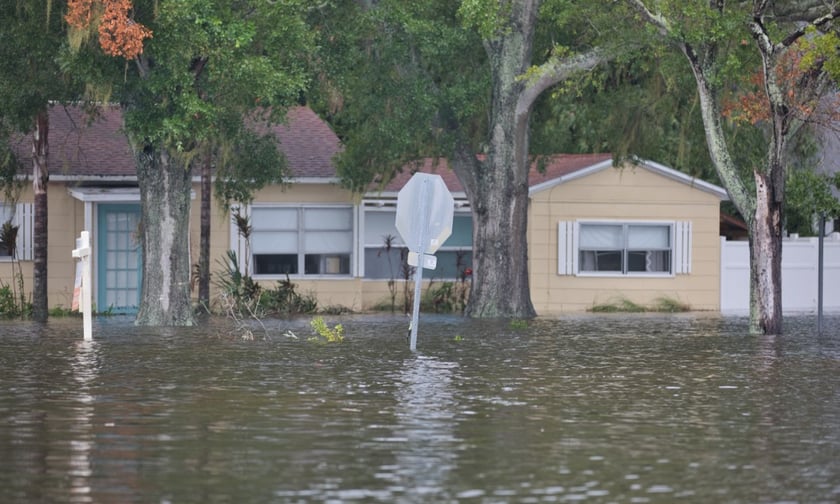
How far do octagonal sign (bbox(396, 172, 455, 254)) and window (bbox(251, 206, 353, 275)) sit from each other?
15261 millimetres

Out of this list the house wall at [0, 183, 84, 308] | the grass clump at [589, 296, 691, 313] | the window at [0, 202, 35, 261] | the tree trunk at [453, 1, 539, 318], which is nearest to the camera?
the tree trunk at [453, 1, 539, 318]

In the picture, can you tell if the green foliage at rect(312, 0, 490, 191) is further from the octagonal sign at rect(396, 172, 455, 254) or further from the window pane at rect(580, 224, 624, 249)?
the octagonal sign at rect(396, 172, 455, 254)

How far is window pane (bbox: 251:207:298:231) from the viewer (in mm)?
40500

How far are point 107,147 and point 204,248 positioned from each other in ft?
12.7

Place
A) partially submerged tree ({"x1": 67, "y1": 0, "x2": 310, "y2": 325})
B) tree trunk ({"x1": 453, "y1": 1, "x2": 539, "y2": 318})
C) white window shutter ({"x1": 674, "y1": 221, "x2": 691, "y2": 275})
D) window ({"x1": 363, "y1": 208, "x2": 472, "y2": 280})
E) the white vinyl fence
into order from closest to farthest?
partially submerged tree ({"x1": 67, "y1": 0, "x2": 310, "y2": 325}) < tree trunk ({"x1": 453, "y1": 1, "x2": 539, "y2": 318}) < window ({"x1": 363, "y1": 208, "x2": 472, "y2": 280}) < white window shutter ({"x1": 674, "y1": 221, "x2": 691, "y2": 275}) < the white vinyl fence

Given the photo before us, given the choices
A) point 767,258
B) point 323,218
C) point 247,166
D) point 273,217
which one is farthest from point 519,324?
point 273,217

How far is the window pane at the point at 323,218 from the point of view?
1604 inches

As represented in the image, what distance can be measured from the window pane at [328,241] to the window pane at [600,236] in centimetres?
584

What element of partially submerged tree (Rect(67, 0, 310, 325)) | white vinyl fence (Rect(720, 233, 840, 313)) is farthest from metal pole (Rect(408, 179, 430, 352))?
white vinyl fence (Rect(720, 233, 840, 313))

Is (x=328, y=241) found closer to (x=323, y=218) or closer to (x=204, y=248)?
(x=323, y=218)

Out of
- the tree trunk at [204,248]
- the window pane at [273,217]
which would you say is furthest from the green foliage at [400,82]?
the tree trunk at [204,248]

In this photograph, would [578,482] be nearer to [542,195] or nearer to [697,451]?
[697,451]

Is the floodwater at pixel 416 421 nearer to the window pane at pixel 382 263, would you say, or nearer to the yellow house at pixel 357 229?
the yellow house at pixel 357 229

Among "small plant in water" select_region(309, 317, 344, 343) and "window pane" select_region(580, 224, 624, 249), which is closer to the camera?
"small plant in water" select_region(309, 317, 344, 343)
